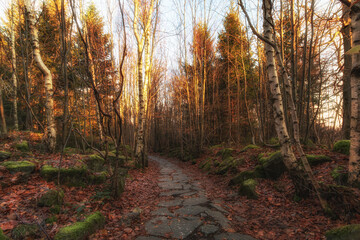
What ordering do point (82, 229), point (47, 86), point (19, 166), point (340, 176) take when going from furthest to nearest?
point (47, 86), point (19, 166), point (340, 176), point (82, 229)

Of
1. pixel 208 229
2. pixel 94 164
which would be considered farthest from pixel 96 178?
pixel 208 229

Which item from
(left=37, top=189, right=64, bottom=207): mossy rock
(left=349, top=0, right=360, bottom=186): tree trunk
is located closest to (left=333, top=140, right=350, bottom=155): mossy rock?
(left=349, top=0, right=360, bottom=186): tree trunk

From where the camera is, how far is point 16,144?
5219 millimetres

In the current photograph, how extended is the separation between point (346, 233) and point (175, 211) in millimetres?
2473

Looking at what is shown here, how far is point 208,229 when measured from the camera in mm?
2613

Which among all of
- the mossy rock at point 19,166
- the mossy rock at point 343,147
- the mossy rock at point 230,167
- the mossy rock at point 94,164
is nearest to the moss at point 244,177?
the mossy rock at point 230,167

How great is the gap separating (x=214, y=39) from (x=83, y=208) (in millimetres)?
11234

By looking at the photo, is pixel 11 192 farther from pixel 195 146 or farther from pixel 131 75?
pixel 131 75

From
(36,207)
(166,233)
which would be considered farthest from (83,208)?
(166,233)

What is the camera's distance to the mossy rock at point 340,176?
3195 millimetres

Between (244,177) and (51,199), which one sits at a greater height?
(51,199)

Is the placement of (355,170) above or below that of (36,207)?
above

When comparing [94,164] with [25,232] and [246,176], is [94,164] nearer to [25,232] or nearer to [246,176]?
[25,232]

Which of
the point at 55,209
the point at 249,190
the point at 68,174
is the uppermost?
the point at 68,174
